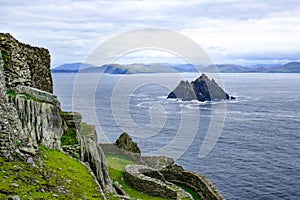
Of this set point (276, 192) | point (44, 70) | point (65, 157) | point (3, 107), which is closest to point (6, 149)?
point (3, 107)

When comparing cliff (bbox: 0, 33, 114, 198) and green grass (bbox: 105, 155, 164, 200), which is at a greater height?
cliff (bbox: 0, 33, 114, 198)

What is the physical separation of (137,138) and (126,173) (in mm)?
50133

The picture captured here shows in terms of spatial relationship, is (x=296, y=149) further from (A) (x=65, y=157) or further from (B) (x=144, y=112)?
(A) (x=65, y=157)

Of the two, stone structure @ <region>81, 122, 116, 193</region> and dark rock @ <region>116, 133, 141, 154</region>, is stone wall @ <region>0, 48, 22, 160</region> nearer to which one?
stone structure @ <region>81, 122, 116, 193</region>

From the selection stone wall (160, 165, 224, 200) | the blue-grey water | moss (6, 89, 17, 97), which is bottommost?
the blue-grey water

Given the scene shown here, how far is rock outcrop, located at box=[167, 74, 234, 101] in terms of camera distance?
481 ft

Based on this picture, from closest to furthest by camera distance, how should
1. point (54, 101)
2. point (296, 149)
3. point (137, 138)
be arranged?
point (54, 101), point (296, 149), point (137, 138)

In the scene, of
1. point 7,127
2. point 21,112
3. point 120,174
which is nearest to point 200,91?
point 120,174

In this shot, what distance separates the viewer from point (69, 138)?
65.3 ft

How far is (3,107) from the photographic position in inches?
538

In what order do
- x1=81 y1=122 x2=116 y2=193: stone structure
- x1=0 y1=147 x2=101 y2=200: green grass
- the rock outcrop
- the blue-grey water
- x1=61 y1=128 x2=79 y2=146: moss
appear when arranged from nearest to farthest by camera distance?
1. x1=0 y1=147 x2=101 y2=200: green grass
2. x1=61 y1=128 x2=79 y2=146: moss
3. x1=81 y1=122 x2=116 y2=193: stone structure
4. the blue-grey water
5. the rock outcrop

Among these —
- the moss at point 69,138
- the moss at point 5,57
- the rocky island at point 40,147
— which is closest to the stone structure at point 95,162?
the rocky island at point 40,147

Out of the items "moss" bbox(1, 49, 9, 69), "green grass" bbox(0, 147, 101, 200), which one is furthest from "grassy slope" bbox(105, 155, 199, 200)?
"moss" bbox(1, 49, 9, 69)

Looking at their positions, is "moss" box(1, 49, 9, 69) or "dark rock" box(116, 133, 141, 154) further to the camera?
"dark rock" box(116, 133, 141, 154)
